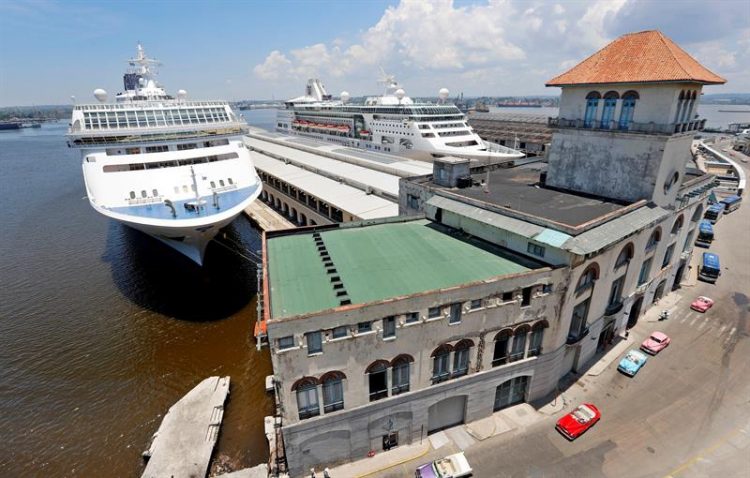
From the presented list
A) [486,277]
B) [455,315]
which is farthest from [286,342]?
[486,277]

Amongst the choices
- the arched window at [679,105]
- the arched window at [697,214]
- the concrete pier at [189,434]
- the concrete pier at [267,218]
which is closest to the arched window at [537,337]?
the arched window at [679,105]

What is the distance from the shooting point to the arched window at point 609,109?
2695 cm

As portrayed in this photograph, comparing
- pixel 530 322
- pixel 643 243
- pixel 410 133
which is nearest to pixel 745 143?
pixel 410 133

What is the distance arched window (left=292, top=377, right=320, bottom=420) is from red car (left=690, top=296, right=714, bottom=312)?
36168 mm

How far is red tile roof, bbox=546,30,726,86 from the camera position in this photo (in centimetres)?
2444

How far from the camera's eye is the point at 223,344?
32000 millimetres

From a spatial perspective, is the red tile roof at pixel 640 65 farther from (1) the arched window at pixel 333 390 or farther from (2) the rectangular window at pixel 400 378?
(1) the arched window at pixel 333 390

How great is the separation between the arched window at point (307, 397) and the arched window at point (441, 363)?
6.43m

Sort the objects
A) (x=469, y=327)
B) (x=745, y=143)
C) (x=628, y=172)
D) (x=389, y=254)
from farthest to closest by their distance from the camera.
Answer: (x=745, y=143) < (x=628, y=172) < (x=389, y=254) < (x=469, y=327)

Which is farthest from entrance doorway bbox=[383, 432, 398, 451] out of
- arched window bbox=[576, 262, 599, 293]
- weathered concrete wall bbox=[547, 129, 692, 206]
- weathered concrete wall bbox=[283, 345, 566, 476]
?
weathered concrete wall bbox=[547, 129, 692, 206]

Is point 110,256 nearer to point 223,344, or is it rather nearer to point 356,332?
point 223,344

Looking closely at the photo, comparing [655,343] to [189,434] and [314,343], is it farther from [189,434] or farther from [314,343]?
[189,434]

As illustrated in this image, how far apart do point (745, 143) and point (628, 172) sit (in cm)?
12764

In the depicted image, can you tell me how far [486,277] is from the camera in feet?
69.1
